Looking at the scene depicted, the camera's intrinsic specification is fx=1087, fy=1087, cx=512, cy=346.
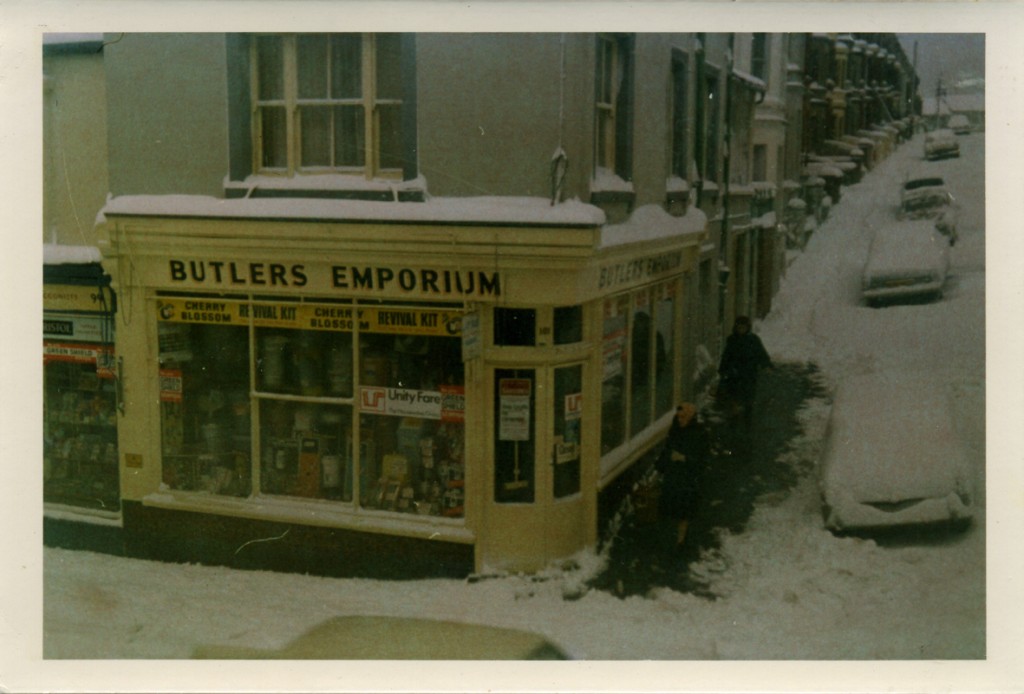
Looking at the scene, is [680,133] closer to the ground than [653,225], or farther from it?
farther from it

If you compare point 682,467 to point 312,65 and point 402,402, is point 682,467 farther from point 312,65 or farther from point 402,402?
point 312,65

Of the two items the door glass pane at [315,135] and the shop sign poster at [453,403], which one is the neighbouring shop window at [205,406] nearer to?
the door glass pane at [315,135]

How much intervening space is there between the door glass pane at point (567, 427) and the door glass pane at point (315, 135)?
185 cm

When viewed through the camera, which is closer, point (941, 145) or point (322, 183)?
point (941, 145)

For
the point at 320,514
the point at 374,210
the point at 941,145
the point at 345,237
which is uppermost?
the point at 941,145

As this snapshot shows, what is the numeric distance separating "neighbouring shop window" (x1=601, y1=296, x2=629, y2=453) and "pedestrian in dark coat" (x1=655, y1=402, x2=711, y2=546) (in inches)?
12.2

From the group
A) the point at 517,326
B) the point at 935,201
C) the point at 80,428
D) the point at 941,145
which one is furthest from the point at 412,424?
the point at 941,145

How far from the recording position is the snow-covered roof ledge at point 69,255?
20.3ft

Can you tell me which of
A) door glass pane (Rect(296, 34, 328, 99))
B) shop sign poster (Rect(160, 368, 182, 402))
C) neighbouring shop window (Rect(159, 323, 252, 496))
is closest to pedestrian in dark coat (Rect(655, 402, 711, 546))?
neighbouring shop window (Rect(159, 323, 252, 496))

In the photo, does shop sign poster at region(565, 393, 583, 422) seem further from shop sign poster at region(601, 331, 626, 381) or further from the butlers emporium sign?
the butlers emporium sign

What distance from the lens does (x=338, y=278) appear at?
617 centimetres

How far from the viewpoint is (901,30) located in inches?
232

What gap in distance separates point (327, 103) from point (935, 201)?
3470 millimetres

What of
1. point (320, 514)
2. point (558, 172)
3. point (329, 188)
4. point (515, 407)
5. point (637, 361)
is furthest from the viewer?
point (637, 361)
